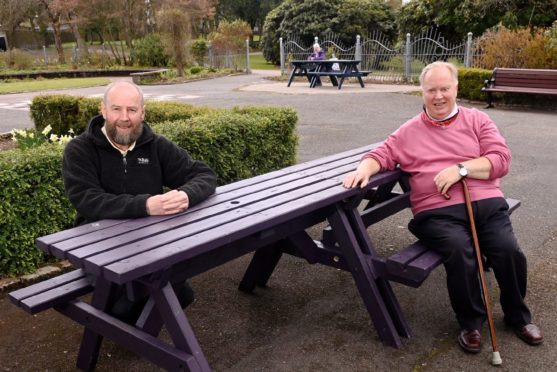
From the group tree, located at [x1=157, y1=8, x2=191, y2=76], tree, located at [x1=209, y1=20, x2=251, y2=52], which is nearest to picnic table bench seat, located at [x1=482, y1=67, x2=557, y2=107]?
tree, located at [x1=157, y1=8, x2=191, y2=76]

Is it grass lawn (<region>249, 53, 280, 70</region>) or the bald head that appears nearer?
the bald head

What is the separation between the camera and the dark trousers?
3000 mm

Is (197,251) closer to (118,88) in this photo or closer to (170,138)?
(118,88)

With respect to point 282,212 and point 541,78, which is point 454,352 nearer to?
point 282,212

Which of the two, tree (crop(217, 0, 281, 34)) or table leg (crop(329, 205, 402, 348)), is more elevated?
tree (crop(217, 0, 281, 34))

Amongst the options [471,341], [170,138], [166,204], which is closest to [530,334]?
[471,341]

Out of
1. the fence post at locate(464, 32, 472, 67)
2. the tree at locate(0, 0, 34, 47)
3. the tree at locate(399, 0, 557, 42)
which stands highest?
the tree at locate(0, 0, 34, 47)

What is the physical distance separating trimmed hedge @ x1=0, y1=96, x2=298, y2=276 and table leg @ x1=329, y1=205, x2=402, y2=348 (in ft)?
6.99

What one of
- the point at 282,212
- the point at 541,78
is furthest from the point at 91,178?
the point at 541,78

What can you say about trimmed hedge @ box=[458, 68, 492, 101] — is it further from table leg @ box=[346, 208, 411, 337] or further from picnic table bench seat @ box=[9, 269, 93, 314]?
picnic table bench seat @ box=[9, 269, 93, 314]

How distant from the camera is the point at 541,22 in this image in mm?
19328

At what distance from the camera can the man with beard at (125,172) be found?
268 cm

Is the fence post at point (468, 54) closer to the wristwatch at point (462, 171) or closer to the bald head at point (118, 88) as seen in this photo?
the wristwatch at point (462, 171)

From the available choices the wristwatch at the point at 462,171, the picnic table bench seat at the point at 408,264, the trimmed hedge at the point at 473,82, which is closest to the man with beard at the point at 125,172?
the picnic table bench seat at the point at 408,264
